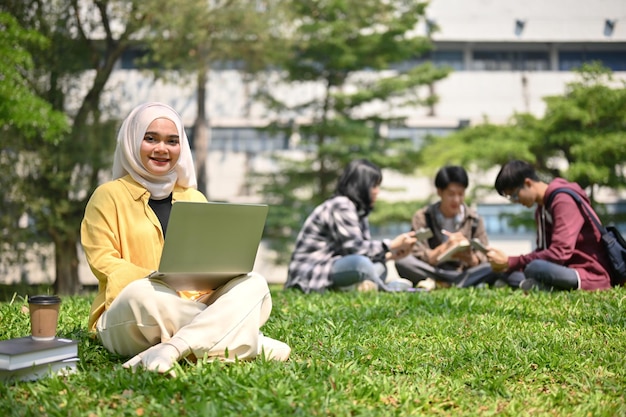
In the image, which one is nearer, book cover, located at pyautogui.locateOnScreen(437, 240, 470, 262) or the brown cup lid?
the brown cup lid

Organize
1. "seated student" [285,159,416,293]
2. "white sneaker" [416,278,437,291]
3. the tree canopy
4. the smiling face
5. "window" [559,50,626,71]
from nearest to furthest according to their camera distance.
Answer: the smiling face < "seated student" [285,159,416,293] < "white sneaker" [416,278,437,291] < the tree canopy < "window" [559,50,626,71]

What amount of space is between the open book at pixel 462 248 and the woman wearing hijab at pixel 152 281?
3097 mm

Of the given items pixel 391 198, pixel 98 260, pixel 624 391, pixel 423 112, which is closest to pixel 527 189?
pixel 624 391

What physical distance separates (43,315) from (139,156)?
888 millimetres

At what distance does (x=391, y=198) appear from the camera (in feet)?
75.7

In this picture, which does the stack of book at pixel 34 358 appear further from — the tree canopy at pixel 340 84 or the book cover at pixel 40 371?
the tree canopy at pixel 340 84

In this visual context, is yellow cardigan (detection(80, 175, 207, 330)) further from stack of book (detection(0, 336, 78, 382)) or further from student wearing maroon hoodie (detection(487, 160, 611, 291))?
student wearing maroon hoodie (detection(487, 160, 611, 291))

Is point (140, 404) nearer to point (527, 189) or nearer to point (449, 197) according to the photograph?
point (527, 189)

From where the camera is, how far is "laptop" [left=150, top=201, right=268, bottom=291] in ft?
9.23

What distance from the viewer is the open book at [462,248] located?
239 inches

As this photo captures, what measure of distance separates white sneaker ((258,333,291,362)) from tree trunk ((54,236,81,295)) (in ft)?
42.6

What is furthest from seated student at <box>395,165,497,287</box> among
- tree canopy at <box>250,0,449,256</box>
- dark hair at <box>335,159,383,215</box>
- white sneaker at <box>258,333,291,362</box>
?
tree canopy at <box>250,0,449,256</box>

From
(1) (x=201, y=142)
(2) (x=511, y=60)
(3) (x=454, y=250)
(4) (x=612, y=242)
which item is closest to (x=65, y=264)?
(1) (x=201, y=142)

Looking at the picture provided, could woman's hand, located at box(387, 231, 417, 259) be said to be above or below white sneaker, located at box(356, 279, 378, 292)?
above
